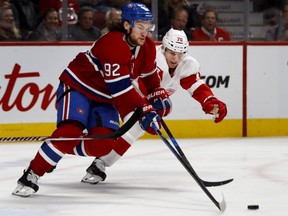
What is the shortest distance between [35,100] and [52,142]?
2646 millimetres

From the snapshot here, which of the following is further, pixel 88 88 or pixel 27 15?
pixel 27 15

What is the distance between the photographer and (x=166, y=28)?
27.1ft

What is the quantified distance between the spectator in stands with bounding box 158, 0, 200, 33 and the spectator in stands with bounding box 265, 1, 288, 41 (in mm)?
634

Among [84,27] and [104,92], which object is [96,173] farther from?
[84,27]

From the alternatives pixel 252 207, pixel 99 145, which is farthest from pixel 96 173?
pixel 252 207

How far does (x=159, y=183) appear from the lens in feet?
19.0

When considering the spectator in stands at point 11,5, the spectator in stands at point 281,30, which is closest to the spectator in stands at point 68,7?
the spectator in stands at point 11,5

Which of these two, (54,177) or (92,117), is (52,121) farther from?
(92,117)

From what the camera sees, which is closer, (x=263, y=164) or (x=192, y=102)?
(x=263, y=164)

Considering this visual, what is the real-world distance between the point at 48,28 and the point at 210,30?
4.56 ft

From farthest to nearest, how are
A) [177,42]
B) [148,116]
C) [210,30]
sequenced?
[210,30] < [177,42] < [148,116]

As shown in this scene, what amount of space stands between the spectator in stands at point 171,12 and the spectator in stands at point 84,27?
56cm

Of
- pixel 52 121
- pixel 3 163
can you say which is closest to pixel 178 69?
pixel 3 163

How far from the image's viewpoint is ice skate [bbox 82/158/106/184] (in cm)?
577
